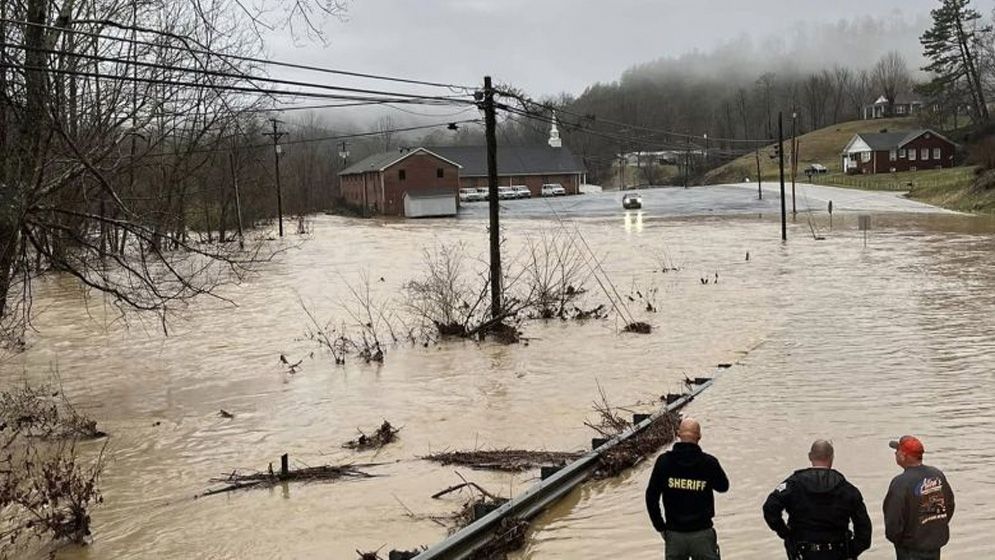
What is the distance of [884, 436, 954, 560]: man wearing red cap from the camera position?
582 cm

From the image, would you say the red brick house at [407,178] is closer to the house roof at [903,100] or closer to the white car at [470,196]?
the white car at [470,196]

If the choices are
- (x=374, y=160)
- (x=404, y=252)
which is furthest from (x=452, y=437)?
(x=374, y=160)

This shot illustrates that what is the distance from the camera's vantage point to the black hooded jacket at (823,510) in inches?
226

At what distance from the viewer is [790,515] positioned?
5871mm

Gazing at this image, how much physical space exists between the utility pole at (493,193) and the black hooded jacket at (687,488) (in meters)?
14.7

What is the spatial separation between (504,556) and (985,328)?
15523 millimetres

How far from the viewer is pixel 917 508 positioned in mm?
5824

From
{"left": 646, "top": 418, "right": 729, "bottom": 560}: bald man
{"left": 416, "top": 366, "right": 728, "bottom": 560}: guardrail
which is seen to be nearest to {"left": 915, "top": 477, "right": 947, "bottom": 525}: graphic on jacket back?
{"left": 646, "top": 418, "right": 729, "bottom": 560}: bald man

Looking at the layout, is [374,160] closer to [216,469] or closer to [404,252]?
[404,252]

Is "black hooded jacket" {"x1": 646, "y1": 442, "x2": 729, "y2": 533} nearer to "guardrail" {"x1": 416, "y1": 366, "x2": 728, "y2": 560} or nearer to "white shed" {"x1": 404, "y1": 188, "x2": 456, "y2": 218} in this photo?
"guardrail" {"x1": 416, "y1": 366, "x2": 728, "y2": 560}

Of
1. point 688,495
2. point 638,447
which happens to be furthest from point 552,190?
point 688,495

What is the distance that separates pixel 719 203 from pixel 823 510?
81.5 metres

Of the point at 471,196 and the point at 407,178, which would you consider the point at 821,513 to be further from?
the point at 471,196

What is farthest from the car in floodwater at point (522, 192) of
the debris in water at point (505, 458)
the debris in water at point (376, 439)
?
the debris in water at point (505, 458)
